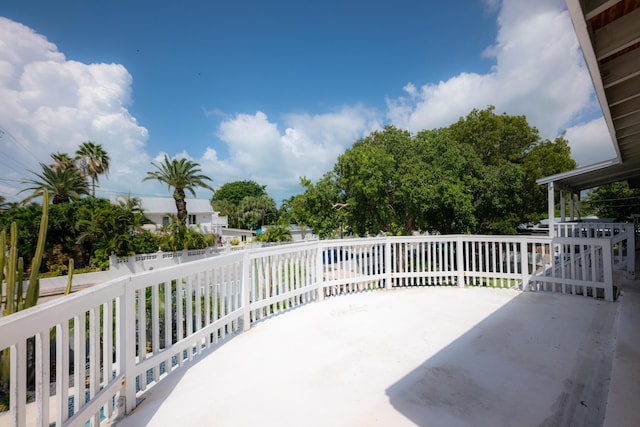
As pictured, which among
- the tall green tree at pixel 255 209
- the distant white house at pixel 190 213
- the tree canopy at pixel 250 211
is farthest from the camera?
the tree canopy at pixel 250 211

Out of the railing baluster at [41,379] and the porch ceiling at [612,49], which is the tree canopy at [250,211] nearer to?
the porch ceiling at [612,49]

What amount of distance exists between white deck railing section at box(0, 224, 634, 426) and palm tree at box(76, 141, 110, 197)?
966 inches

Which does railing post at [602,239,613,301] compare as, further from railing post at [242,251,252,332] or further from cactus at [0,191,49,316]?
cactus at [0,191,49,316]

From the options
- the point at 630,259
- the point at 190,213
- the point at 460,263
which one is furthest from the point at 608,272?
the point at 190,213

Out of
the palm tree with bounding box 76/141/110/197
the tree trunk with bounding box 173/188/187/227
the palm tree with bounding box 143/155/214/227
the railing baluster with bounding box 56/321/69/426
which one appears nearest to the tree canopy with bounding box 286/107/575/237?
the railing baluster with bounding box 56/321/69/426

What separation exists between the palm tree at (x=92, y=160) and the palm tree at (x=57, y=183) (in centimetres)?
357

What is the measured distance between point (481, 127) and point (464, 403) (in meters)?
18.6

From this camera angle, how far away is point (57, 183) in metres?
18.5

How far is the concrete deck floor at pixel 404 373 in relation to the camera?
1.94m

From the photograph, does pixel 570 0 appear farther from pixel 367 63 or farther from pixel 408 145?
pixel 367 63

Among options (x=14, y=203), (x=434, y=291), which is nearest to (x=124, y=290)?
(x=434, y=291)

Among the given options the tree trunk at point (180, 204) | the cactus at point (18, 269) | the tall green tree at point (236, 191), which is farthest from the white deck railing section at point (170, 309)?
the tall green tree at point (236, 191)

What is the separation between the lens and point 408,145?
1229 centimetres

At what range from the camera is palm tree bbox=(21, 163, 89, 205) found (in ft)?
60.1
